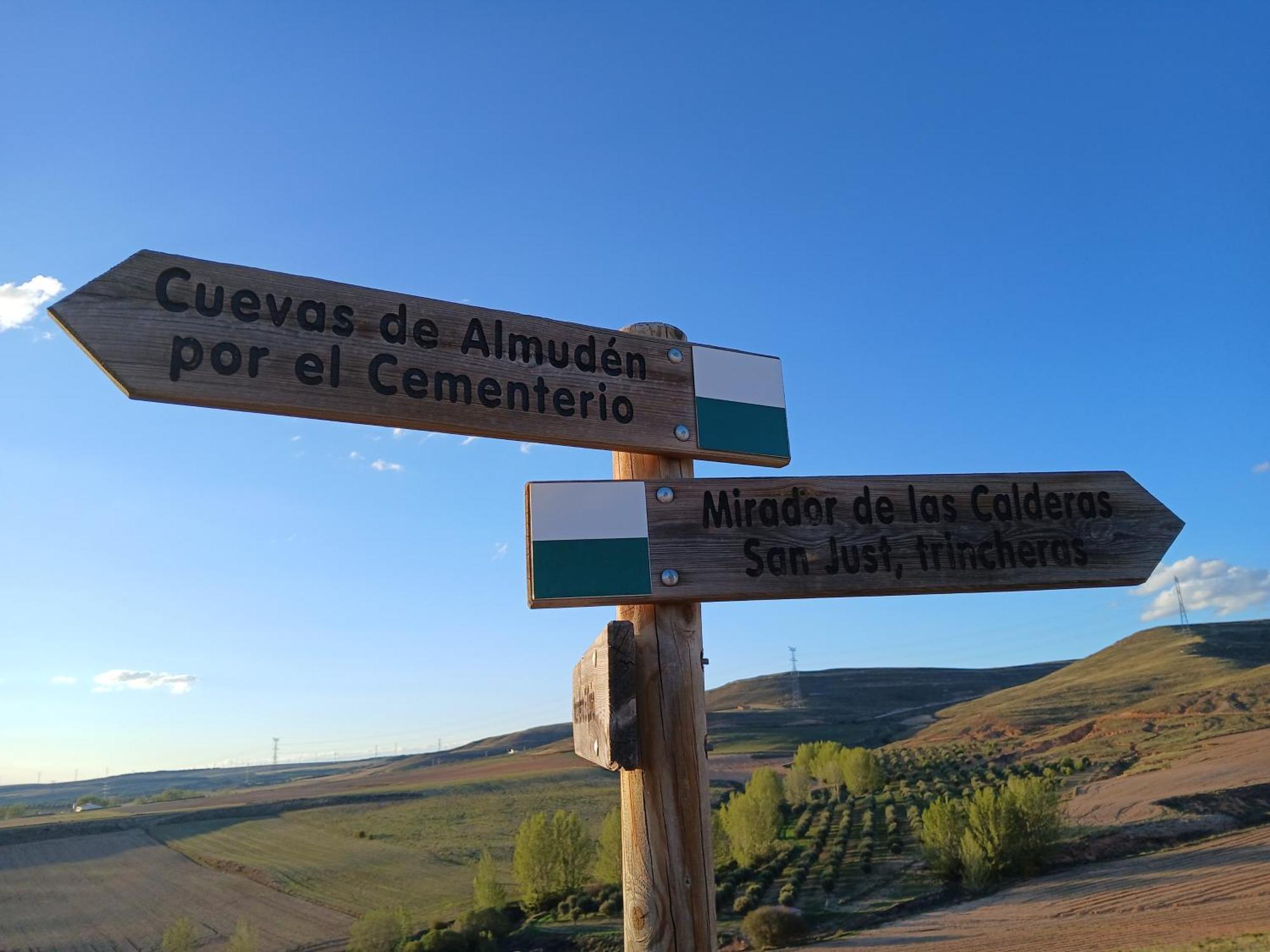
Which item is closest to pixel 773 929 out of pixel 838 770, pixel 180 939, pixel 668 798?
pixel 180 939

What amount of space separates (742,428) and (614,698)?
1.26 meters

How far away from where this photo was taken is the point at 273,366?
2617 millimetres

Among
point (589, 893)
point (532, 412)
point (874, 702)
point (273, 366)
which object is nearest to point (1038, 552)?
point (532, 412)

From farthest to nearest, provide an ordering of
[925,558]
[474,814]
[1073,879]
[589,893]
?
[474,814] < [589,893] < [1073,879] < [925,558]

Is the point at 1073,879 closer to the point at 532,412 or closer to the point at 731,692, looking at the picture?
the point at 532,412

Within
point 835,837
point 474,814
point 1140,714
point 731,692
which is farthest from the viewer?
point 731,692

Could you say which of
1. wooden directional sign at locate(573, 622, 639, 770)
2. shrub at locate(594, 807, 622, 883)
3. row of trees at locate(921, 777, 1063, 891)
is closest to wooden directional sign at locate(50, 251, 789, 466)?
wooden directional sign at locate(573, 622, 639, 770)

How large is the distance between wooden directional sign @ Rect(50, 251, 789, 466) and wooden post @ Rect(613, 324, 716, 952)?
396mm

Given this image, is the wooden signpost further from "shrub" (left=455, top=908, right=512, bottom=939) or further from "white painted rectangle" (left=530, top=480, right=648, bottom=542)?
"shrub" (left=455, top=908, right=512, bottom=939)

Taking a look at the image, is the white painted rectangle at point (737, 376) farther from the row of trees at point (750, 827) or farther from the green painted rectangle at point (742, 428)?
the row of trees at point (750, 827)

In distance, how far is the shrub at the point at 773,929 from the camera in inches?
1125

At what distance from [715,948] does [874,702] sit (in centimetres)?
13473

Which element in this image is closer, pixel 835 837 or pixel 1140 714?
pixel 835 837

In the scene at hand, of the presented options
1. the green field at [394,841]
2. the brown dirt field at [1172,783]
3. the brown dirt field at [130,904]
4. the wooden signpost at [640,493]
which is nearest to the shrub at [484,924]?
the green field at [394,841]
